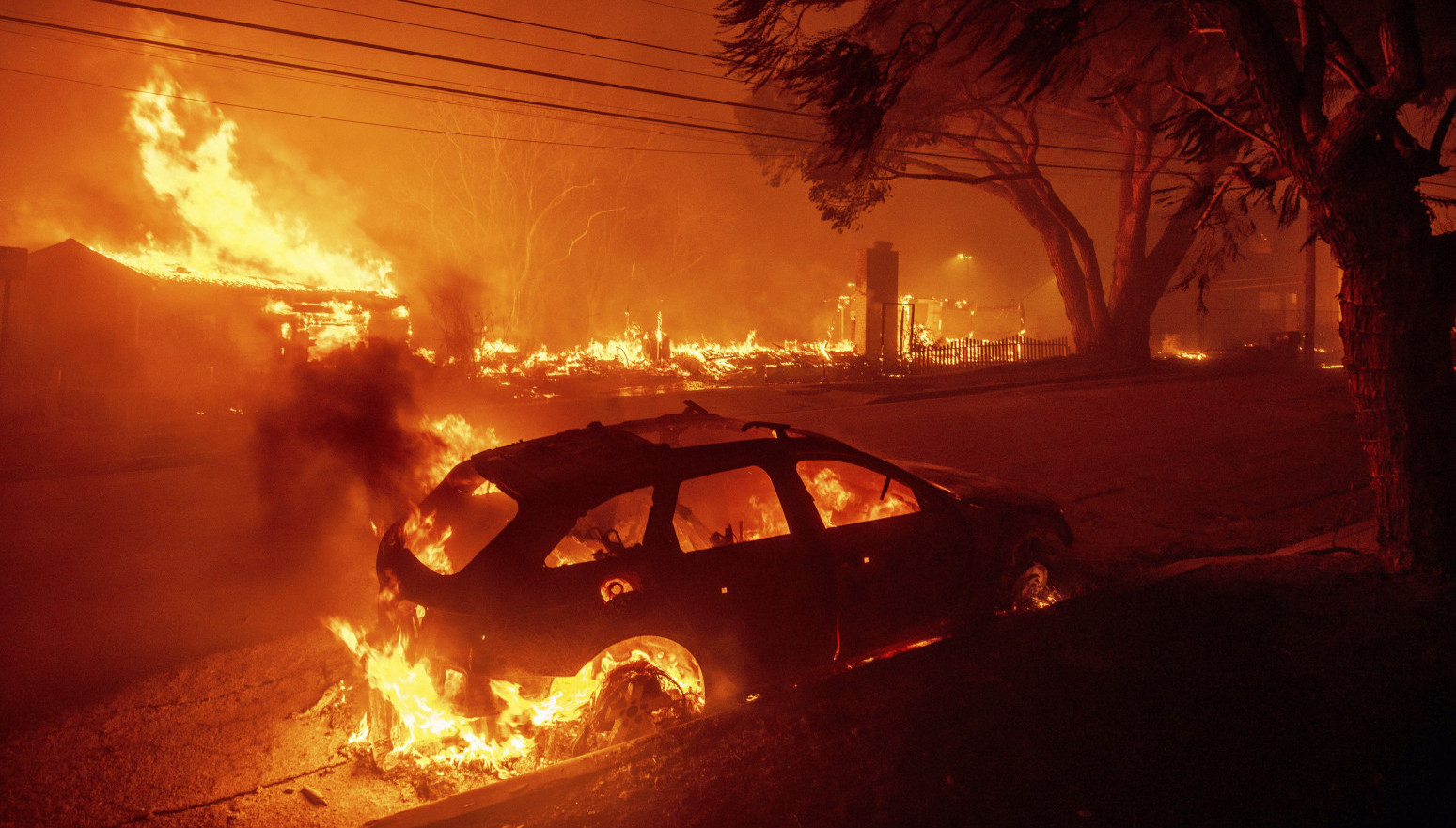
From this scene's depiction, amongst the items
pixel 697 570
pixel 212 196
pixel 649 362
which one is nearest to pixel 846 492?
pixel 697 570

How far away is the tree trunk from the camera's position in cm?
478

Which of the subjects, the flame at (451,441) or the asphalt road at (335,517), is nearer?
the asphalt road at (335,517)

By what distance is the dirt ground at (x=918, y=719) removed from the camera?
3033mm

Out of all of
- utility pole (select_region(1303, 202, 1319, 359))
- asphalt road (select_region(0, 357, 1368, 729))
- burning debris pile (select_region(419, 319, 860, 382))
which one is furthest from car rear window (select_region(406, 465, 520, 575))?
utility pole (select_region(1303, 202, 1319, 359))

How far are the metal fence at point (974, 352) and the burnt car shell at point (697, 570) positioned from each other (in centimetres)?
2402

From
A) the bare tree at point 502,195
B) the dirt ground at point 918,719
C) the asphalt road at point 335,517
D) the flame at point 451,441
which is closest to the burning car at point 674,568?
the dirt ground at point 918,719

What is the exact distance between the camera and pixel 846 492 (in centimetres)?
491

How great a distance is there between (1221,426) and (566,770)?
13972 mm

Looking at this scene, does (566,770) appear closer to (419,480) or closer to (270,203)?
(419,480)

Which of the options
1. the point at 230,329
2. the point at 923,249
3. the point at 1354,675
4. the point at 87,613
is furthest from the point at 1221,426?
the point at 923,249

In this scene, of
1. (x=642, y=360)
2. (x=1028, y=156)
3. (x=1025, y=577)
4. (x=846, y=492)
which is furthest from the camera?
(x=642, y=360)

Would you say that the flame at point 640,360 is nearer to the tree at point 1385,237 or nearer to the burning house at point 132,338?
the burning house at point 132,338

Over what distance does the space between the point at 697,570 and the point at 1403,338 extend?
4492 mm

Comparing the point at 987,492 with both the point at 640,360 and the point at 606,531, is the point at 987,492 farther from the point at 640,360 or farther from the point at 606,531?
the point at 640,360
